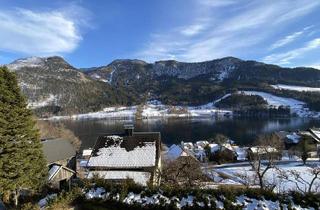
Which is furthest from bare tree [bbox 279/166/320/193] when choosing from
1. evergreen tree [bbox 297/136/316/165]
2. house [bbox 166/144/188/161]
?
evergreen tree [bbox 297/136/316/165]

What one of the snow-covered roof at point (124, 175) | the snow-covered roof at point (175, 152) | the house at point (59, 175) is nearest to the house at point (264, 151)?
the snow-covered roof at point (175, 152)

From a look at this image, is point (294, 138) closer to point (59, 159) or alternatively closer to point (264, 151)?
point (264, 151)

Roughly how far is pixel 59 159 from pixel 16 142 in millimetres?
24926

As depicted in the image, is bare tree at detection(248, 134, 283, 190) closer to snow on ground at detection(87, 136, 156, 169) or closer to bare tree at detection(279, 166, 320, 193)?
bare tree at detection(279, 166, 320, 193)

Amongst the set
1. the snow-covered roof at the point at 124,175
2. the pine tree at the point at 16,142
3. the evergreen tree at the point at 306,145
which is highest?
the pine tree at the point at 16,142

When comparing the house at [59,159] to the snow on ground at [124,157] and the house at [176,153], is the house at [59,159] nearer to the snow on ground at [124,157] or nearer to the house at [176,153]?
the snow on ground at [124,157]

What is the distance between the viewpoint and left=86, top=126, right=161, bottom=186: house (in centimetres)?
4101

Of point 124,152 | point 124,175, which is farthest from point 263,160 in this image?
point 124,175

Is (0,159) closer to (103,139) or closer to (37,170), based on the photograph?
(37,170)

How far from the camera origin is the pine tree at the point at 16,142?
24.6 m

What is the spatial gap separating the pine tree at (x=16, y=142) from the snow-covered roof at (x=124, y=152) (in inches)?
631

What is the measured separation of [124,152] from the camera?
1731 inches

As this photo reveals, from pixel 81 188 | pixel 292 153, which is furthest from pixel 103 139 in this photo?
pixel 292 153

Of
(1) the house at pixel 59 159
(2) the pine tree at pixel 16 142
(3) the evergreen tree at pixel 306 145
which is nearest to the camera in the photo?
(2) the pine tree at pixel 16 142
